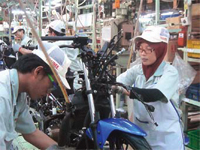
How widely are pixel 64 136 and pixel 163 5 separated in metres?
5.92

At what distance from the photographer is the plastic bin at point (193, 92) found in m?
2.77

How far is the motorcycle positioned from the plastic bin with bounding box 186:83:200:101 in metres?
1.66

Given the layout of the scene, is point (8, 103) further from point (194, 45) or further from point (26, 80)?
Result: point (194, 45)

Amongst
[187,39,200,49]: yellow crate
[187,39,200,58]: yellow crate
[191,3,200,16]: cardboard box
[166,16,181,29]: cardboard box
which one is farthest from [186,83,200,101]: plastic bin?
[191,3,200,16]: cardboard box

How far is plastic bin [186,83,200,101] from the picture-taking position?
9.07 ft

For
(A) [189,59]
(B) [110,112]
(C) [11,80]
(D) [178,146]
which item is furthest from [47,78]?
(A) [189,59]

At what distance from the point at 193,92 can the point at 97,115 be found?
6.02 ft

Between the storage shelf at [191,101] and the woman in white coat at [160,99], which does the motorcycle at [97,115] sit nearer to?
→ the woman in white coat at [160,99]

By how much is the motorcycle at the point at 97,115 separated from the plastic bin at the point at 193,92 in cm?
166

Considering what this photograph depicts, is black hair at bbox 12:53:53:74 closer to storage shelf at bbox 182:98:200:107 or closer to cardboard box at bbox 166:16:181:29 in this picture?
storage shelf at bbox 182:98:200:107

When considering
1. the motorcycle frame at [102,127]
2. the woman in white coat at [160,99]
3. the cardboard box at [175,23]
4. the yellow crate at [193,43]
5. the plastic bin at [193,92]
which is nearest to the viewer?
the motorcycle frame at [102,127]

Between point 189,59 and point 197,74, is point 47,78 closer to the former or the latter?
point 189,59

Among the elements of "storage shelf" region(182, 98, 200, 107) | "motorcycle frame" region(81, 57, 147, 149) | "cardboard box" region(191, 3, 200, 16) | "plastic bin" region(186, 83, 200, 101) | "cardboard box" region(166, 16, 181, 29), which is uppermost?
"cardboard box" region(191, 3, 200, 16)

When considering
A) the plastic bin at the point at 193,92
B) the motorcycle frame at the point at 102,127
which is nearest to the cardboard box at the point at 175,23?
the plastic bin at the point at 193,92
